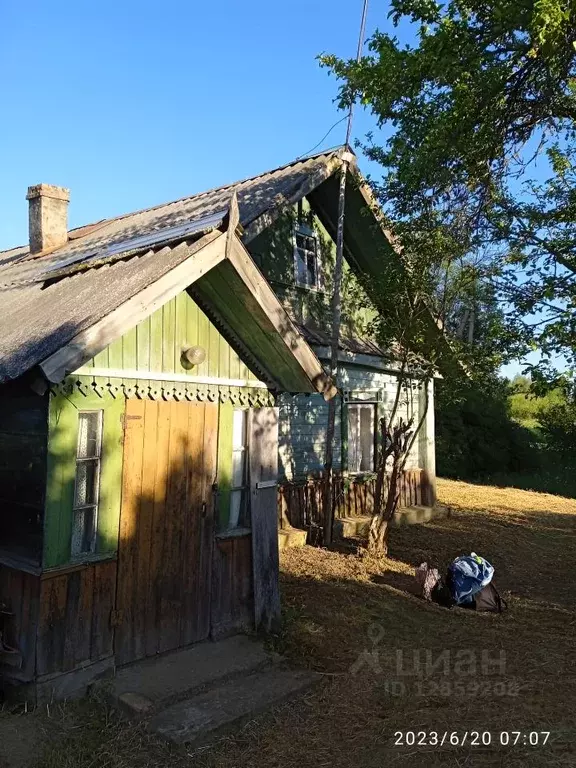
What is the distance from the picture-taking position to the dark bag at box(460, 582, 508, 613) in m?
7.76

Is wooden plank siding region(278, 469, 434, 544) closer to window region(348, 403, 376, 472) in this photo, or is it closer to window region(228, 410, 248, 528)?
window region(348, 403, 376, 472)

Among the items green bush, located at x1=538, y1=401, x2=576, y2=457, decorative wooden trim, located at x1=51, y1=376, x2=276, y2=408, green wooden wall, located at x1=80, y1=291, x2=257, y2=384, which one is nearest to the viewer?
decorative wooden trim, located at x1=51, y1=376, x2=276, y2=408

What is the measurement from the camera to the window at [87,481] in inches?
197

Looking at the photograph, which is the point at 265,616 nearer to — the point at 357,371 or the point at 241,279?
the point at 241,279

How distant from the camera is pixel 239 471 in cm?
642

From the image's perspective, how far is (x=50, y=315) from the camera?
5.05 m

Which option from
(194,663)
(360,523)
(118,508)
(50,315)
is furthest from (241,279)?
(360,523)

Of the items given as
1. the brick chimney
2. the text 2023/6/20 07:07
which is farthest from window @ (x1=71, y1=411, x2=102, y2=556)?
the brick chimney

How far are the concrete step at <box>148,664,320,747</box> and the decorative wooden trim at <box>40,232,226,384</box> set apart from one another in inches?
106

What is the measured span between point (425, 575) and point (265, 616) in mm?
2681

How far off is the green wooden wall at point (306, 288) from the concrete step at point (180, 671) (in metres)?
6.52

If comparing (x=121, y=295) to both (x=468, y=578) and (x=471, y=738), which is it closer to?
(x=471, y=738)

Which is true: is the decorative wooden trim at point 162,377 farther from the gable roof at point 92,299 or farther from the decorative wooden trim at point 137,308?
the decorative wooden trim at point 137,308

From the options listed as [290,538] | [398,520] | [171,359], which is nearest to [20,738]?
[171,359]
